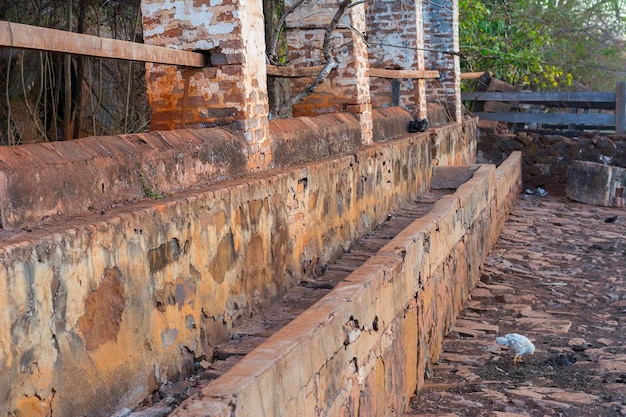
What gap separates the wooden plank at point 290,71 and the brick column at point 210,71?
647 mm

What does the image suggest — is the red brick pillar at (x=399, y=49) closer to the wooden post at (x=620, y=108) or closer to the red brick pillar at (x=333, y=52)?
the red brick pillar at (x=333, y=52)

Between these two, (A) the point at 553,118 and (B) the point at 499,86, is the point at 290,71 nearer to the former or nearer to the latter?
(A) the point at 553,118

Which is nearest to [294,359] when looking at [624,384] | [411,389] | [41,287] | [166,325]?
[166,325]

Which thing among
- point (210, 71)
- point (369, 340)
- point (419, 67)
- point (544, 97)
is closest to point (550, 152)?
point (544, 97)

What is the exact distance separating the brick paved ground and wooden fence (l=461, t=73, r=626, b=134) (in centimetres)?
381

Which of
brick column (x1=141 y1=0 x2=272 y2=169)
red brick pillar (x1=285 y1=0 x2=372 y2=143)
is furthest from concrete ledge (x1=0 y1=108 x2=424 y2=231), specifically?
red brick pillar (x1=285 y1=0 x2=372 y2=143)

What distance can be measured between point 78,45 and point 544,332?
4296 mm

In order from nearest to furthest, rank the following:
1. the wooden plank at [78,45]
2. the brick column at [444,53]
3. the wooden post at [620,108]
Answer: the wooden plank at [78,45], the brick column at [444,53], the wooden post at [620,108]

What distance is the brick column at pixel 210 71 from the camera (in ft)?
15.4

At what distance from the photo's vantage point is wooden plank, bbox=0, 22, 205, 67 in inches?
122

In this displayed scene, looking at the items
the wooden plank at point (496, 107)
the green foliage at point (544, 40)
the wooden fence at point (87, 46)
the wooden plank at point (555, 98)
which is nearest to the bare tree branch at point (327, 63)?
the wooden fence at point (87, 46)

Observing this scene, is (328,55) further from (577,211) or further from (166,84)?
(577,211)

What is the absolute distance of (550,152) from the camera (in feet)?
46.1

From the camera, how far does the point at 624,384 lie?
203 inches
